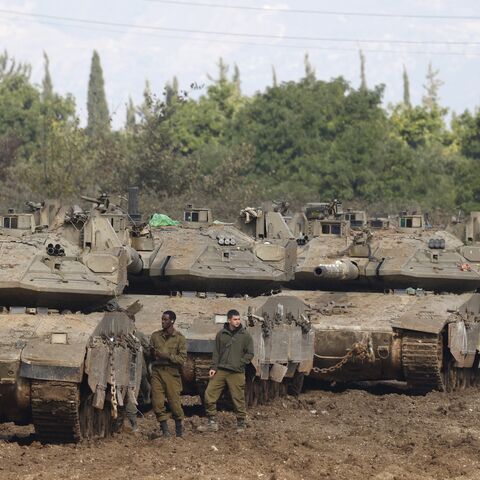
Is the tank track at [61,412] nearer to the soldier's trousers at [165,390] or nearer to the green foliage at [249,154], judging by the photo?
the soldier's trousers at [165,390]

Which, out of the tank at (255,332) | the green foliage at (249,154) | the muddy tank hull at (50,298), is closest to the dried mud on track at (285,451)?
the tank at (255,332)

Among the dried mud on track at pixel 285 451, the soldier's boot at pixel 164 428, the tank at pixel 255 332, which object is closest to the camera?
the dried mud on track at pixel 285 451

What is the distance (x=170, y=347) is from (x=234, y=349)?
0.75m

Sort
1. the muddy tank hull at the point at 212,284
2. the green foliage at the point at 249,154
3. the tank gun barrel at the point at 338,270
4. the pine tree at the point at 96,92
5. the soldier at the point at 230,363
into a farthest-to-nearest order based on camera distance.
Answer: the pine tree at the point at 96,92
the green foliage at the point at 249,154
the tank gun barrel at the point at 338,270
the muddy tank hull at the point at 212,284
the soldier at the point at 230,363

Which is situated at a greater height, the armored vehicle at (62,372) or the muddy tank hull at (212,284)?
the muddy tank hull at (212,284)

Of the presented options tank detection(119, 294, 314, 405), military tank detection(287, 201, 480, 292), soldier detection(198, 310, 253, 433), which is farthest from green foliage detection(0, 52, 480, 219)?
soldier detection(198, 310, 253, 433)

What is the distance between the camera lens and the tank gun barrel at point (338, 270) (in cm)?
2192

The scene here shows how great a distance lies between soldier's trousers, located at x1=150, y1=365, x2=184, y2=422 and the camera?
617 inches

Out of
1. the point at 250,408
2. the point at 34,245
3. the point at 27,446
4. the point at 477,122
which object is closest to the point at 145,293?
the point at 250,408

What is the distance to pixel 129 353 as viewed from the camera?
16484mm

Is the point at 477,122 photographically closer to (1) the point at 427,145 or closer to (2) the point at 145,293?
(1) the point at 427,145

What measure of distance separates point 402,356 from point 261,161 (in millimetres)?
38987

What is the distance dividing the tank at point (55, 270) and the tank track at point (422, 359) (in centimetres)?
480

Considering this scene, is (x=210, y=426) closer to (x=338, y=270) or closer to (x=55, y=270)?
(x=55, y=270)
